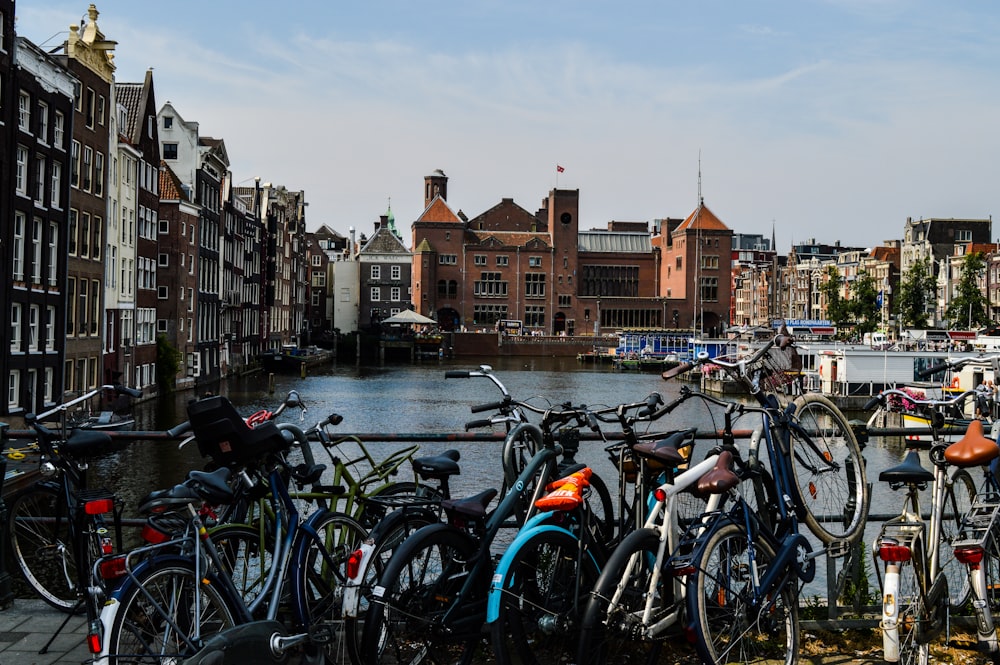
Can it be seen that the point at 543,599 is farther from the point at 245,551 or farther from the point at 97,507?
the point at 97,507

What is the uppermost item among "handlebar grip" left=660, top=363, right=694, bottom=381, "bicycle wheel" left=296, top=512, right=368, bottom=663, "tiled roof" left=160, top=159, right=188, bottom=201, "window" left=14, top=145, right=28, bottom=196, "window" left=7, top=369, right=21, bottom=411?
"tiled roof" left=160, top=159, right=188, bottom=201

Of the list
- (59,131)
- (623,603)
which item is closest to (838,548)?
(623,603)

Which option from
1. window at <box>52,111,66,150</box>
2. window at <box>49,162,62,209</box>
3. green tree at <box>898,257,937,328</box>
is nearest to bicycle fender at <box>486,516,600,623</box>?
window at <box>49,162,62,209</box>

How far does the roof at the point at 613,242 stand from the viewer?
13125cm

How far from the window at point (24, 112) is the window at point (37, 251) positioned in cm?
272

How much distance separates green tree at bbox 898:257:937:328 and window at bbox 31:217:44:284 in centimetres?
7352

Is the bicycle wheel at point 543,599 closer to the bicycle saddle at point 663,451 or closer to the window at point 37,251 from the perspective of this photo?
the bicycle saddle at point 663,451

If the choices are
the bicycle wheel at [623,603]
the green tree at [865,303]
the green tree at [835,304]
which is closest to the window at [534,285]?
the green tree at [835,304]

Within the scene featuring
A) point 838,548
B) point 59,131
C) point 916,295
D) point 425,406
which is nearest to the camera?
point 838,548

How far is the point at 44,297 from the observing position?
1243 inches

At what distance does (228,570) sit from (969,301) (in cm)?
8685

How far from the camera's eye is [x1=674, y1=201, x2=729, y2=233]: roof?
399 feet

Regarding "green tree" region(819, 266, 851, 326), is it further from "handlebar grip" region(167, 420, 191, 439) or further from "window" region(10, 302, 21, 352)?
"handlebar grip" region(167, 420, 191, 439)

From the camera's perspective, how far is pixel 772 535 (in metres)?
5.27
